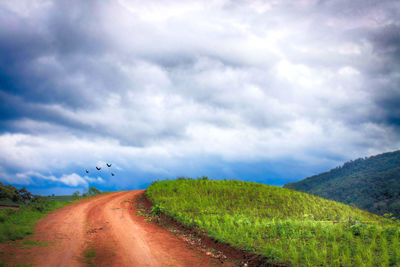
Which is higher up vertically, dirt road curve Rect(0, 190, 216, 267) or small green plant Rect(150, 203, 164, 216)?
small green plant Rect(150, 203, 164, 216)

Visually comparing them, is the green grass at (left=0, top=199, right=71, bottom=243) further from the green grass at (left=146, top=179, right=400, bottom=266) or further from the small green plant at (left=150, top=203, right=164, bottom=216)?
Result: the green grass at (left=146, top=179, right=400, bottom=266)

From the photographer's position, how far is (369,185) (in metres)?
95.6

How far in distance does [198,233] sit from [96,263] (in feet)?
18.9

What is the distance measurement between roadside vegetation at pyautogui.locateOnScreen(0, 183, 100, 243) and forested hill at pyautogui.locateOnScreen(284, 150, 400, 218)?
53718 millimetres

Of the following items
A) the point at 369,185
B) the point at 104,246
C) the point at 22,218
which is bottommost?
the point at 369,185

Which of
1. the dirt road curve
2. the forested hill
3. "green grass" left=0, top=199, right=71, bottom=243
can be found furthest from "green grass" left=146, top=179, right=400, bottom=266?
the forested hill

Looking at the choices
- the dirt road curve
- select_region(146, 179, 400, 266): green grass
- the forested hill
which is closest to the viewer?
select_region(146, 179, 400, 266): green grass

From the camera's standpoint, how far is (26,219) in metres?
15.2

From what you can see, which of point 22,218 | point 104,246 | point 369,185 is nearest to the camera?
point 104,246

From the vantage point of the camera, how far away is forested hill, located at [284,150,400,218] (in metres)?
75.3

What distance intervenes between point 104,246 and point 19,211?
10.6 meters

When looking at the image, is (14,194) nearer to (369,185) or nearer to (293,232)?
(293,232)

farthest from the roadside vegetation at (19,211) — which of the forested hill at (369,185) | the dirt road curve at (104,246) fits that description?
the forested hill at (369,185)

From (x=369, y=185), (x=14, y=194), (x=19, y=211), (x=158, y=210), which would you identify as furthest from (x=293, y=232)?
(x=369, y=185)
